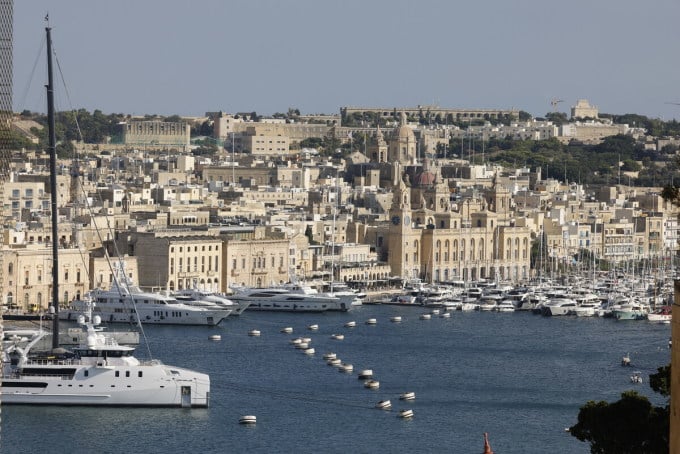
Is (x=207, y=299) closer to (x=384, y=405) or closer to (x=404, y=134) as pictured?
(x=384, y=405)

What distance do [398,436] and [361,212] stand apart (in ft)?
124

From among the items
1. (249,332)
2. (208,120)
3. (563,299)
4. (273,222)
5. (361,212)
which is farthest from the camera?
(208,120)

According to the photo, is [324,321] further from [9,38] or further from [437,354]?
[9,38]

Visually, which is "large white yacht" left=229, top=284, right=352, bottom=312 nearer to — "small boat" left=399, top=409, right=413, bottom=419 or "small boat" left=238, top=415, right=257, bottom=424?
"small boat" left=399, top=409, right=413, bottom=419

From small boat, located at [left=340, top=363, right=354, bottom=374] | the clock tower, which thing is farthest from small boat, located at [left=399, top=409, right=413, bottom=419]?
the clock tower

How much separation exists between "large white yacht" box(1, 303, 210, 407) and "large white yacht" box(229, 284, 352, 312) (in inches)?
707

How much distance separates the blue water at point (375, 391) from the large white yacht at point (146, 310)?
650mm

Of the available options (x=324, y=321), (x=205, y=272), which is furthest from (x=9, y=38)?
(x=205, y=272)

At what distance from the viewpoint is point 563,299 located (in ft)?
174

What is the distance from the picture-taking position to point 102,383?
Answer: 31.8 meters

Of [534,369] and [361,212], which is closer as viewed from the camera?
[534,369]

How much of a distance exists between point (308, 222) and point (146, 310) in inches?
655

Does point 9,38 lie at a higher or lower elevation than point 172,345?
higher

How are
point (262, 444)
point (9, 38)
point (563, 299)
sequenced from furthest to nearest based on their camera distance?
point (563, 299) → point (262, 444) → point (9, 38)
